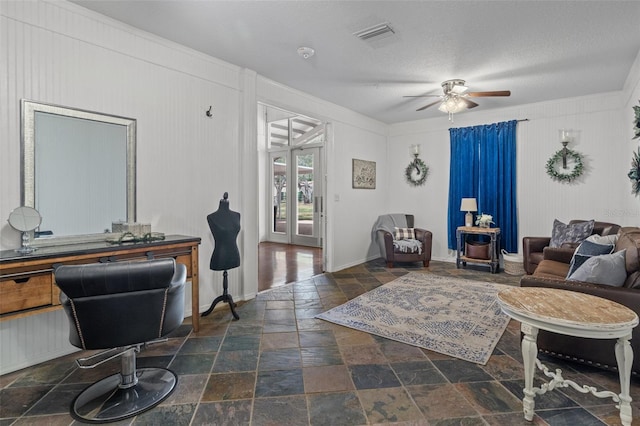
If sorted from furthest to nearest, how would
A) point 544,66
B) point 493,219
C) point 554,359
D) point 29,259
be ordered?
point 493,219, point 544,66, point 554,359, point 29,259

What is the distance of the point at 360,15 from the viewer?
2611 mm

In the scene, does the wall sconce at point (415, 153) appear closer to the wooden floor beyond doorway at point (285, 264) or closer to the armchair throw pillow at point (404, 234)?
the armchair throw pillow at point (404, 234)

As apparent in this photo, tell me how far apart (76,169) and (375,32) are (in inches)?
106

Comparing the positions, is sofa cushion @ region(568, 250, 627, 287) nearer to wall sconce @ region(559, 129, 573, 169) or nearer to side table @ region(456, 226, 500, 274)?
side table @ region(456, 226, 500, 274)

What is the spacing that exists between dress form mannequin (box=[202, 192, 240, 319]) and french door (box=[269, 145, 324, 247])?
4013 mm

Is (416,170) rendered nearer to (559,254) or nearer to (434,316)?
(559,254)

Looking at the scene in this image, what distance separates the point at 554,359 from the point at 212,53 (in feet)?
13.2

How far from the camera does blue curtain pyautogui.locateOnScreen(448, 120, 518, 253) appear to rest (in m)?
5.29

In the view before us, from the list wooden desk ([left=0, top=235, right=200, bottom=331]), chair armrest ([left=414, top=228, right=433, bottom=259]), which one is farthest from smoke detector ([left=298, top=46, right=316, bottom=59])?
chair armrest ([left=414, top=228, right=433, bottom=259])

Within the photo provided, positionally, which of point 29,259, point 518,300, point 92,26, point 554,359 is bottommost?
point 554,359

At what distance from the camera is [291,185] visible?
7762 mm

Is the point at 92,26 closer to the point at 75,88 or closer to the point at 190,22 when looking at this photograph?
the point at 75,88

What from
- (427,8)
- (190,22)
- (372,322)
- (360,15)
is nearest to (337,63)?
(360,15)

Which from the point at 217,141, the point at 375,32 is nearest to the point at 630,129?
the point at 375,32
